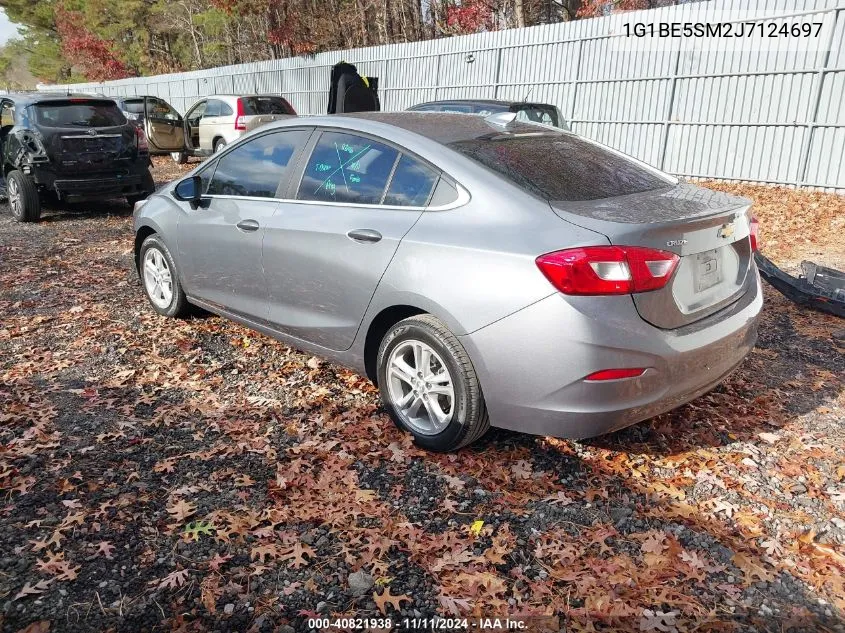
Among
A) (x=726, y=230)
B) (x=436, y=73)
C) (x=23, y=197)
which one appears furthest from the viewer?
(x=436, y=73)

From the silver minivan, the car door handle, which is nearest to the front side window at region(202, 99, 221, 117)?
the silver minivan

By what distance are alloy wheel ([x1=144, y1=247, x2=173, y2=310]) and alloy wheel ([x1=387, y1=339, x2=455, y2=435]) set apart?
2.57 meters

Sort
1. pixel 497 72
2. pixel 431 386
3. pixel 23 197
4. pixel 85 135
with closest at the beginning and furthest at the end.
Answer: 1. pixel 431 386
2. pixel 85 135
3. pixel 23 197
4. pixel 497 72

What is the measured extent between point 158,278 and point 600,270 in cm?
393

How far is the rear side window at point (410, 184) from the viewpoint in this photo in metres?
3.35

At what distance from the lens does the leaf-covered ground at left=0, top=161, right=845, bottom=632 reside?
2443 millimetres

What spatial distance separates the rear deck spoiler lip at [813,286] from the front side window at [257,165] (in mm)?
3887

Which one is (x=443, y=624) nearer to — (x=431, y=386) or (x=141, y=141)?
(x=431, y=386)

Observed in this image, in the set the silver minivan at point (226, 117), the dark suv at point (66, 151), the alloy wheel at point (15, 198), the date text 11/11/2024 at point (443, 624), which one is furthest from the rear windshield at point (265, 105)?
the date text 11/11/2024 at point (443, 624)

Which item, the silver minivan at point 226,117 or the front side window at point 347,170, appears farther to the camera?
the silver minivan at point 226,117

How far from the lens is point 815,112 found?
9953 mm

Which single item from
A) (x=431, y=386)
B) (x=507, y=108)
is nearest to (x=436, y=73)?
(x=507, y=108)

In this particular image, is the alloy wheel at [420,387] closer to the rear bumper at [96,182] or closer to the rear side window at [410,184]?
the rear side window at [410,184]

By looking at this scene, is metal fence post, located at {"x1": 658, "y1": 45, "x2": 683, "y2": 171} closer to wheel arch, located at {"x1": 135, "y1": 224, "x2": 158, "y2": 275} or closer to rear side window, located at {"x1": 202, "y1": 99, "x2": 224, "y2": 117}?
wheel arch, located at {"x1": 135, "y1": 224, "x2": 158, "y2": 275}
